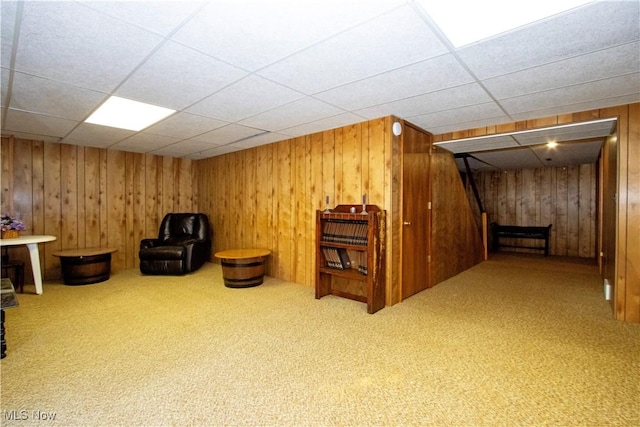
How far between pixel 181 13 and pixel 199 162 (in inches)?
202

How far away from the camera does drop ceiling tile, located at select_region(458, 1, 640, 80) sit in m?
1.59

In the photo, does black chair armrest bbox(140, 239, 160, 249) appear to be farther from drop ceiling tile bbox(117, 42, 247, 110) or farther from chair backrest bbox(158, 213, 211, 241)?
drop ceiling tile bbox(117, 42, 247, 110)

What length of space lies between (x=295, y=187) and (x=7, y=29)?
3.14 meters

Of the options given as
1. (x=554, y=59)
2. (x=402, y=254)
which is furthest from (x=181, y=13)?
(x=402, y=254)

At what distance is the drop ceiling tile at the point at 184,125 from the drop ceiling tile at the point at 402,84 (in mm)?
1511

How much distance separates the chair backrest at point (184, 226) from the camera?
557 cm

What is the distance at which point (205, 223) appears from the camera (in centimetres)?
Result: 566

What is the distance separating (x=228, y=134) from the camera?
423cm

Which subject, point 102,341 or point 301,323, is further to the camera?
point 301,323

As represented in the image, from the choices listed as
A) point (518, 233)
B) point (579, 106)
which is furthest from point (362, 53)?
point (518, 233)

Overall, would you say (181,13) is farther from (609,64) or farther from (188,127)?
(609,64)

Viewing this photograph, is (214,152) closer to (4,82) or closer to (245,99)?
(245,99)

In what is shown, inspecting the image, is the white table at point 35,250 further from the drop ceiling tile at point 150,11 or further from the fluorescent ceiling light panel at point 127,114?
the drop ceiling tile at point 150,11

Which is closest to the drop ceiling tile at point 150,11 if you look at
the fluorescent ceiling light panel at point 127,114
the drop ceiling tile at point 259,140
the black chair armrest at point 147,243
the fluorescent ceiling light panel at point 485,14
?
the fluorescent ceiling light panel at point 485,14
